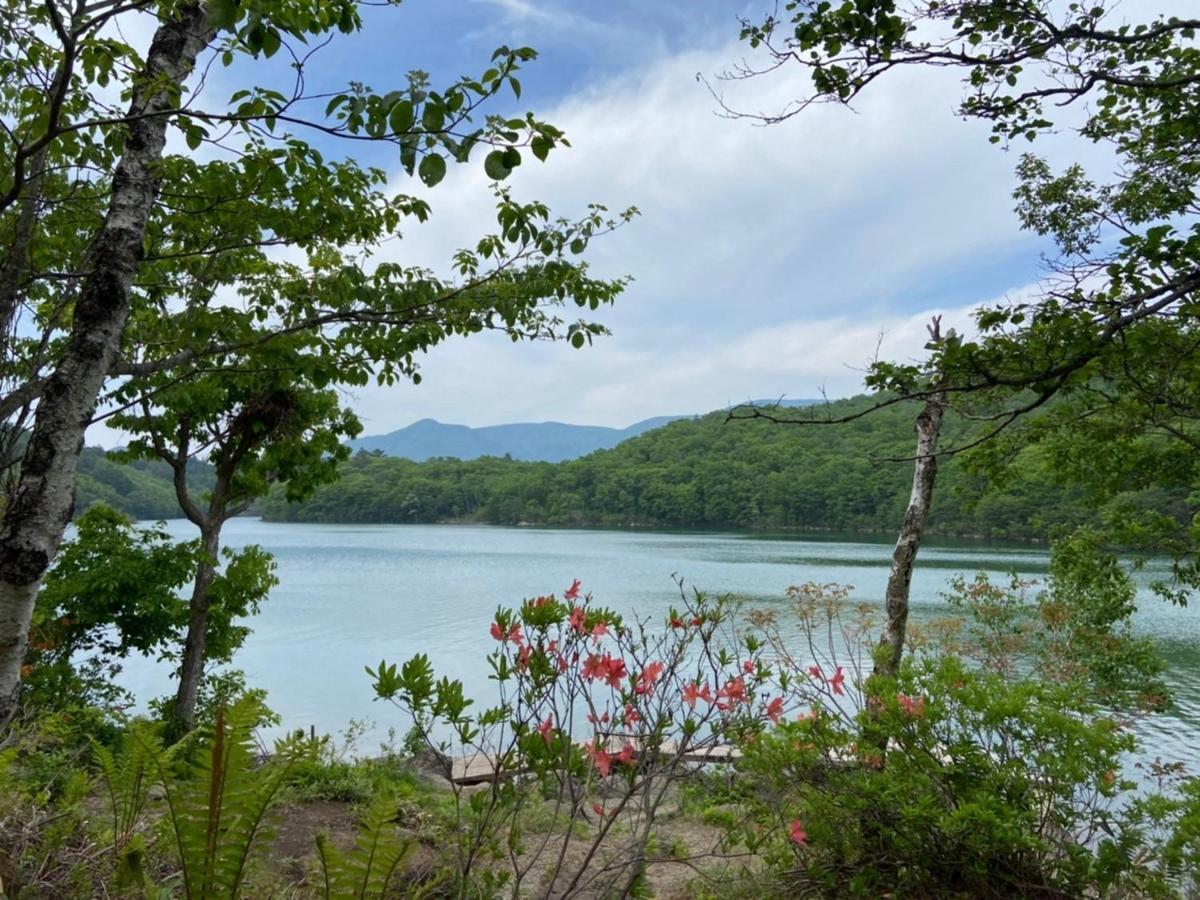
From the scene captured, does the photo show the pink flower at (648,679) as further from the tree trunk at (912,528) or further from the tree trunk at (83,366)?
the tree trunk at (912,528)

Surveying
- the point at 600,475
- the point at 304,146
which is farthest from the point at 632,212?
the point at 600,475

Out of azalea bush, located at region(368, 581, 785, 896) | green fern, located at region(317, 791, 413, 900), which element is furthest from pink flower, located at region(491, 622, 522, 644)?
green fern, located at region(317, 791, 413, 900)

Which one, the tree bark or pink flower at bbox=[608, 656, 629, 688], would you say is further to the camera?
the tree bark

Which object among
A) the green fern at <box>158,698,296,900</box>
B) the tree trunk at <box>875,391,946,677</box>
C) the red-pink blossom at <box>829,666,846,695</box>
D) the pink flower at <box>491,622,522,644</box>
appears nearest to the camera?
the green fern at <box>158,698,296,900</box>

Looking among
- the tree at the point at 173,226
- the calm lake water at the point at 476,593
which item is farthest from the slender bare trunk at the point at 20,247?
the calm lake water at the point at 476,593

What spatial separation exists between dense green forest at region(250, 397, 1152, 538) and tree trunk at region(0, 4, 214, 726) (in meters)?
39.3

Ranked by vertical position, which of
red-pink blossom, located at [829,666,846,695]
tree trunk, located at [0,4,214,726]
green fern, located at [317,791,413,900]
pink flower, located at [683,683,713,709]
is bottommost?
red-pink blossom, located at [829,666,846,695]

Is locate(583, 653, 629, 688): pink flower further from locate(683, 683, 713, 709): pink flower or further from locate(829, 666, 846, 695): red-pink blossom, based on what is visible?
locate(829, 666, 846, 695): red-pink blossom

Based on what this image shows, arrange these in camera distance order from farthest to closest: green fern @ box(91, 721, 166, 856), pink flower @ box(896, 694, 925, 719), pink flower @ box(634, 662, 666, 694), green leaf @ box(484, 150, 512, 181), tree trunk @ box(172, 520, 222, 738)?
tree trunk @ box(172, 520, 222, 738)
pink flower @ box(896, 694, 925, 719)
pink flower @ box(634, 662, 666, 694)
green fern @ box(91, 721, 166, 856)
green leaf @ box(484, 150, 512, 181)

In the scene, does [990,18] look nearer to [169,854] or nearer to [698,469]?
[169,854]

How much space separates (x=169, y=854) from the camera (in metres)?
2.36

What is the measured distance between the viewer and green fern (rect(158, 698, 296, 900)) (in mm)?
1647

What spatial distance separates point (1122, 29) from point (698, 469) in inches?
2743

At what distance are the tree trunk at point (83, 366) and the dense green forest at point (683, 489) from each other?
39.3 metres
